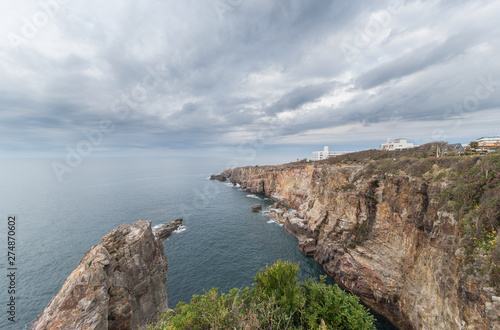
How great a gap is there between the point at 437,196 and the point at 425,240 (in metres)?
5.30

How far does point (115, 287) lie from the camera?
16.3m

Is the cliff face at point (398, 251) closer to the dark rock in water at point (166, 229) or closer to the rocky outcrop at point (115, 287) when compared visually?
the rocky outcrop at point (115, 287)

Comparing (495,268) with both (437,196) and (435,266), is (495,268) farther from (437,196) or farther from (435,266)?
(437,196)

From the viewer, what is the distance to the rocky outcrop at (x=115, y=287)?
13031 mm

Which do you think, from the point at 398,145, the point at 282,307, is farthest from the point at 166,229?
the point at 398,145

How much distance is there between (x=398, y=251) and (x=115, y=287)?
3353cm

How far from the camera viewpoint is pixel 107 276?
1584cm

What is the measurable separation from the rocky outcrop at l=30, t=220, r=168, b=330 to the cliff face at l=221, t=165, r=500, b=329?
1097 inches

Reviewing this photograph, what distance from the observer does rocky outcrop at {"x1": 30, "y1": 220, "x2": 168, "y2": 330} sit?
1303 cm

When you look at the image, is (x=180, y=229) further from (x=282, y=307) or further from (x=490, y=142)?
(x=490, y=142)

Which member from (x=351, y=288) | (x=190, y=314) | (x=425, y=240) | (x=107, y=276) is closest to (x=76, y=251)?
(x=107, y=276)

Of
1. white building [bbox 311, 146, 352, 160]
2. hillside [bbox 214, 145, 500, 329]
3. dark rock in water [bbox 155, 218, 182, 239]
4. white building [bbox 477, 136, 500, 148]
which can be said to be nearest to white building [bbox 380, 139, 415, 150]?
white building [bbox 477, 136, 500, 148]

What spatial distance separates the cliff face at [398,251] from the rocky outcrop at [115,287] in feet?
91.4

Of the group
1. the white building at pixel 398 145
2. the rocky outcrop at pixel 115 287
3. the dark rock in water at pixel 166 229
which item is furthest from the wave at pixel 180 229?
the white building at pixel 398 145
